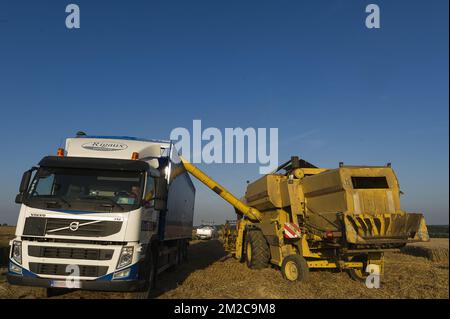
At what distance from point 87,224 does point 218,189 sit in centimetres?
817

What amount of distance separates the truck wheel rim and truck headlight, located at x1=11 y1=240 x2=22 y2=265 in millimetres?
6703

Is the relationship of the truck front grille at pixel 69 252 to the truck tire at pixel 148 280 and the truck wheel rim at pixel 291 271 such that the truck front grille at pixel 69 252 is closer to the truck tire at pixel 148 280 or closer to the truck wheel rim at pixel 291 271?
the truck tire at pixel 148 280

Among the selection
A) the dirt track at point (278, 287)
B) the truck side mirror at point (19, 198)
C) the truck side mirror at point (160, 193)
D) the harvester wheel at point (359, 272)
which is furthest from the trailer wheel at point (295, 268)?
the truck side mirror at point (19, 198)

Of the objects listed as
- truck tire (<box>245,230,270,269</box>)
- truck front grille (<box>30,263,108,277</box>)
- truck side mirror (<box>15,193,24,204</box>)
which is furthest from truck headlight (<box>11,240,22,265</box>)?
truck tire (<box>245,230,270,269</box>)

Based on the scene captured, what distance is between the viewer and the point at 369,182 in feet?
28.9

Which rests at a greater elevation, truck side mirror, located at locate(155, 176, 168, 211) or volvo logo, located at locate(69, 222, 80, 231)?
truck side mirror, located at locate(155, 176, 168, 211)

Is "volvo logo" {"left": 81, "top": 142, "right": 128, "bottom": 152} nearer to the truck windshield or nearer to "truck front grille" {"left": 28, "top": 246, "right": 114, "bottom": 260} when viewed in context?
the truck windshield

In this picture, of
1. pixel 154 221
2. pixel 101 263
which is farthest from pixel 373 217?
pixel 101 263

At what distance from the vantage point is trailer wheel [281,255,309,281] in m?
9.11

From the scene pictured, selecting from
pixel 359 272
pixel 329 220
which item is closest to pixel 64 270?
pixel 329 220

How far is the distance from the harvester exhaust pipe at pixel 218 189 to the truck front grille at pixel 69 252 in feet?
24.9

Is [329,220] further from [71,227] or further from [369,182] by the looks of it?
[71,227]
